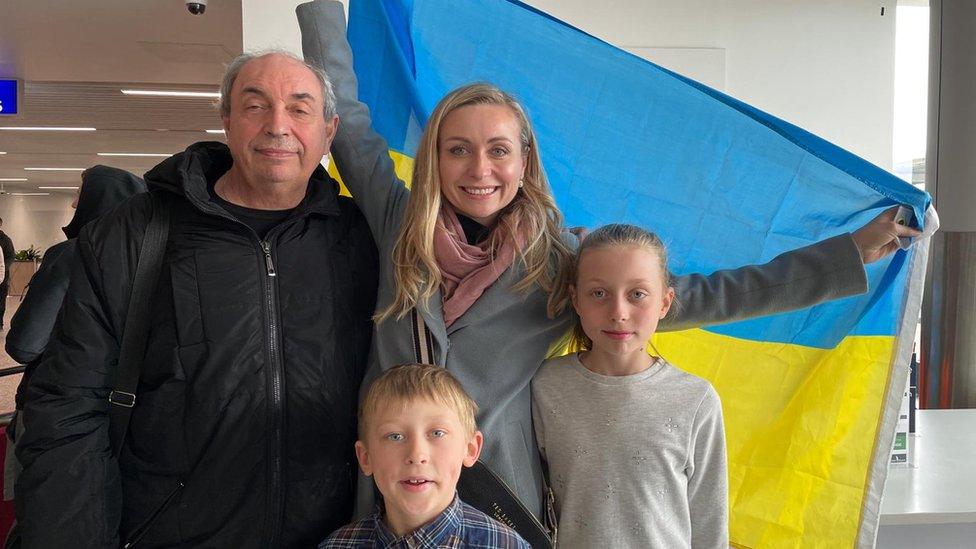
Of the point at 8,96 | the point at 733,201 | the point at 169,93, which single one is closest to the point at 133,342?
the point at 733,201

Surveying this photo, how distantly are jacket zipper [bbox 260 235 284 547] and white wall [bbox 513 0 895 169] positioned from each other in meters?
3.46

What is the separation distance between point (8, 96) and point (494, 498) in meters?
7.58

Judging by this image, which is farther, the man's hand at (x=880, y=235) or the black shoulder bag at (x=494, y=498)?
the man's hand at (x=880, y=235)

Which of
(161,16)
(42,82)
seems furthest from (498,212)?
(42,82)

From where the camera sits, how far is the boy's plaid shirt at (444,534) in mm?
1285

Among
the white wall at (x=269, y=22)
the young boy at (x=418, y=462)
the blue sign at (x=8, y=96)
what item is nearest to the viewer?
the young boy at (x=418, y=462)

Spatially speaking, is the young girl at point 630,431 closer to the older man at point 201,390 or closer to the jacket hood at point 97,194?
the older man at point 201,390

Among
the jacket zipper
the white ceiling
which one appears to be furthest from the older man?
the white ceiling

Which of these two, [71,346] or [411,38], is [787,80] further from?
[71,346]

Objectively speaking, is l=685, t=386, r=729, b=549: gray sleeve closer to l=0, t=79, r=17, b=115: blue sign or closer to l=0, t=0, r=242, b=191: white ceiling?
l=0, t=0, r=242, b=191: white ceiling

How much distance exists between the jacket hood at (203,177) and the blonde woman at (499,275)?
0.48 feet

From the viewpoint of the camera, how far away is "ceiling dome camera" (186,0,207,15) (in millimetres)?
4559

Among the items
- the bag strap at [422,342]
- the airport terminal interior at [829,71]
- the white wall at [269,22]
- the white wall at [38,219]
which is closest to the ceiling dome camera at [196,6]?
the airport terminal interior at [829,71]

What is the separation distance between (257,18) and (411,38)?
8.14ft
